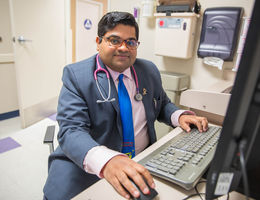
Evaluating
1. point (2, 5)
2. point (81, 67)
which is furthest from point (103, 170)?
point (2, 5)

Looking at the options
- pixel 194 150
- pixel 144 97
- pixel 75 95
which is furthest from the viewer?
pixel 144 97

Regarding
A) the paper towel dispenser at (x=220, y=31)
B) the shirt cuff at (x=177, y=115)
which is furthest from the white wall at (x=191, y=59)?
the shirt cuff at (x=177, y=115)

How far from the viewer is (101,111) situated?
85 centimetres

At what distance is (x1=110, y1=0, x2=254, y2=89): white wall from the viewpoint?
1.59 meters

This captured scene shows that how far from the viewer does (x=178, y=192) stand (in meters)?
0.56

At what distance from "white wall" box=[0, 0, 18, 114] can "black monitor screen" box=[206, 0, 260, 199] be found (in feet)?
9.58

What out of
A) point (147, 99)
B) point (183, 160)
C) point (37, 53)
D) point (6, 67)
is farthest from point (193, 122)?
point (6, 67)

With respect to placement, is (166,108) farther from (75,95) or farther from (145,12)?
(145,12)

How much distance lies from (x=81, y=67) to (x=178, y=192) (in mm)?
628

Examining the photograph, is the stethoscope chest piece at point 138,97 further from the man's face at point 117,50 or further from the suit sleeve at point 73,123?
the suit sleeve at point 73,123

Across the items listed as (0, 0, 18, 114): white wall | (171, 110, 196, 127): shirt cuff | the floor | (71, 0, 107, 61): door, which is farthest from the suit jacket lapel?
(71, 0, 107, 61): door

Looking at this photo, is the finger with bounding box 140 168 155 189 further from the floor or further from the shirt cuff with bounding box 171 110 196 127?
the floor

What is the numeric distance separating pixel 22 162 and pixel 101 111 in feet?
4.59

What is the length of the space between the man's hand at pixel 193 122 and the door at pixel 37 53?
2.04 meters
